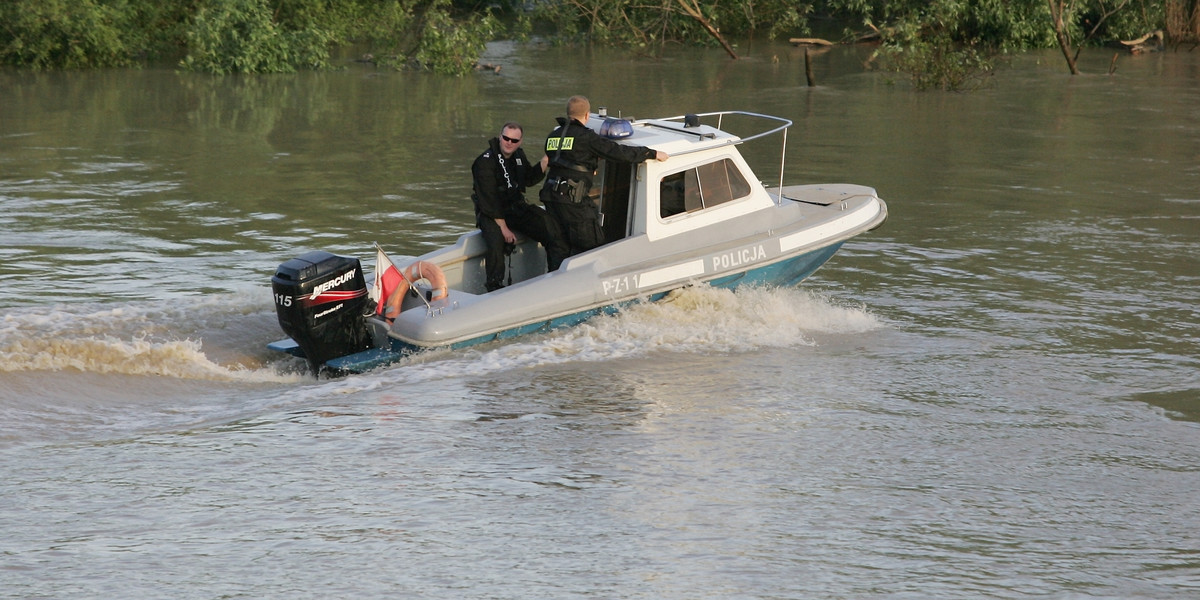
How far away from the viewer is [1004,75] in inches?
1045

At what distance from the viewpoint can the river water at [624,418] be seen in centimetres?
558

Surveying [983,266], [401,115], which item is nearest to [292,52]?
[401,115]

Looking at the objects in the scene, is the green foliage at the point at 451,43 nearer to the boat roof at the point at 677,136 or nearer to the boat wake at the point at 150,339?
the boat roof at the point at 677,136

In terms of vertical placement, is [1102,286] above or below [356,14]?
below

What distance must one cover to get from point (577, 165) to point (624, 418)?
230 cm

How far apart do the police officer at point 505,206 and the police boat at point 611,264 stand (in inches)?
9.0

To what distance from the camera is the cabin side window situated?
941cm

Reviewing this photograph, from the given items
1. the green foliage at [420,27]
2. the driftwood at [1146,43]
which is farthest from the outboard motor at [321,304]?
the driftwood at [1146,43]

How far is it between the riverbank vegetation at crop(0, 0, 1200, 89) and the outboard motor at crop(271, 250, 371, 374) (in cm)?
1813

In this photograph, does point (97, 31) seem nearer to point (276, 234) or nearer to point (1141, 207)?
point (276, 234)

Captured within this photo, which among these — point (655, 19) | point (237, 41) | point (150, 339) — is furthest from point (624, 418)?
point (655, 19)

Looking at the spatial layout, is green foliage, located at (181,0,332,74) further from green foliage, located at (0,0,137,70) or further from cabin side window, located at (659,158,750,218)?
cabin side window, located at (659,158,750,218)

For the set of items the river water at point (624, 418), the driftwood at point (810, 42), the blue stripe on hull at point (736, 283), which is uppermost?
the driftwood at point (810, 42)

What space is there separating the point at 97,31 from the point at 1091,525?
25.4 m
